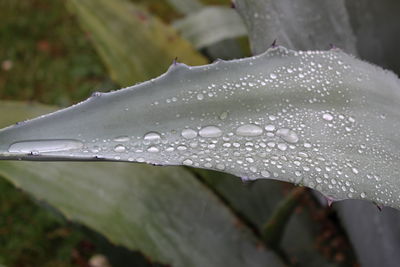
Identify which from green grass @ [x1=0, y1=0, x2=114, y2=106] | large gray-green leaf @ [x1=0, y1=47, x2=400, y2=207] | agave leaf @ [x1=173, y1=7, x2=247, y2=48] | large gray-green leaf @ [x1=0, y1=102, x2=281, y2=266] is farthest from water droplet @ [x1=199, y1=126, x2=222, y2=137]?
green grass @ [x1=0, y1=0, x2=114, y2=106]

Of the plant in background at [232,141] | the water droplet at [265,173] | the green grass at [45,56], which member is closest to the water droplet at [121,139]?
the plant in background at [232,141]

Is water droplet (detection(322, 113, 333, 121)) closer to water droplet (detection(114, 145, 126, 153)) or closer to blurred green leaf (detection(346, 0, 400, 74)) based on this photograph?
water droplet (detection(114, 145, 126, 153))

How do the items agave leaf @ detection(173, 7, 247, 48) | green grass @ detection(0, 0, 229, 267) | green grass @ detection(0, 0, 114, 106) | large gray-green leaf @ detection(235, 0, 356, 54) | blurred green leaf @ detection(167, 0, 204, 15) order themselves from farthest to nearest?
green grass @ detection(0, 0, 114, 106)
green grass @ detection(0, 0, 229, 267)
blurred green leaf @ detection(167, 0, 204, 15)
agave leaf @ detection(173, 7, 247, 48)
large gray-green leaf @ detection(235, 0, 356, 54)

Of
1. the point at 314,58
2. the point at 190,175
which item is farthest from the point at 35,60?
the point at 314,58

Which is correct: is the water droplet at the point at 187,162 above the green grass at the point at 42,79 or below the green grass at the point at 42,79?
above

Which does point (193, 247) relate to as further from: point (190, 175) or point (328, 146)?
point (328, 146)

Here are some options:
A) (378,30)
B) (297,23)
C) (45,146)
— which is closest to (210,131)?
(45,146)

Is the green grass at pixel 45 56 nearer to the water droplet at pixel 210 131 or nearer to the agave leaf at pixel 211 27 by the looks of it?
the agave leaf at pixel 211 27

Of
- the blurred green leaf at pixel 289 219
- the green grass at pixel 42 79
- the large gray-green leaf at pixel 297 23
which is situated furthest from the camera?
the green grass at pixel 42 79
